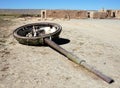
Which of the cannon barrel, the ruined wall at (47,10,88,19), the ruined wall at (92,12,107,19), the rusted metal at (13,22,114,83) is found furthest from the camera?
the ruined wall at (92,12,107,19)

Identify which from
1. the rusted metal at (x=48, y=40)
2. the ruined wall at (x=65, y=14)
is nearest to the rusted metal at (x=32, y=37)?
the rusted metal at (x=48, y=40)

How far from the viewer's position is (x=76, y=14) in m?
37.4

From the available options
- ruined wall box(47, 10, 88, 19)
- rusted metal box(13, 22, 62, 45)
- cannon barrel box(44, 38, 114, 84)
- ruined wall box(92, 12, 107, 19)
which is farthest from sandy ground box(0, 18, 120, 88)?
ruined wall box(92, 12, 107, 19)

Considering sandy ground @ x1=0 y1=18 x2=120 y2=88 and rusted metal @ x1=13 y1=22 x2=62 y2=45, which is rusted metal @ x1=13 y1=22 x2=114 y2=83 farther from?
sandy ground @ x1=0 y1=18 x2=120 y2=88

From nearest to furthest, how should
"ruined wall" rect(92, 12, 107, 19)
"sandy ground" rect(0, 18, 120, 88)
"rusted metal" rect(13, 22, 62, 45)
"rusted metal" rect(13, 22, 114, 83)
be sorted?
1. "sandy ground" rect(0, 18, 120, 88)
2. "rusted metal" rect(13, 22, 114, 83)
3. "rusted metal" rect(13, 22, 62, 45)
4. "ruined wall" rect(92, 12, 107, 19)

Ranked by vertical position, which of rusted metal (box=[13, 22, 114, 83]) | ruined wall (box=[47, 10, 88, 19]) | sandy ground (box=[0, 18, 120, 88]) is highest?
ruined wall (box=[47, 10, 88, 19])

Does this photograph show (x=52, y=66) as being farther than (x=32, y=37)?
No

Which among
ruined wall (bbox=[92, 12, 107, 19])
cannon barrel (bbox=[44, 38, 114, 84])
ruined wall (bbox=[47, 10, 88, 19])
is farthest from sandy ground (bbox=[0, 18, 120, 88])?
ruined wall (bbox=[92, 12, 107, 19])

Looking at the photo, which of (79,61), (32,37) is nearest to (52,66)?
(79,61)

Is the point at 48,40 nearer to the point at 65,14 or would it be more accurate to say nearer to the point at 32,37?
the point at 32,37

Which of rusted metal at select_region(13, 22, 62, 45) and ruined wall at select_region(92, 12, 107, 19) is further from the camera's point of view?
ruined wall at select_region(92, 12, 107, 19)

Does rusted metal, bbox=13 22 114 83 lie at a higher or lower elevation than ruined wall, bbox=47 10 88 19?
lower

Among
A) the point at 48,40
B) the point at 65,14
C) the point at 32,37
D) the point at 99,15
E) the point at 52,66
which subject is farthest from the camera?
the point at 99,15

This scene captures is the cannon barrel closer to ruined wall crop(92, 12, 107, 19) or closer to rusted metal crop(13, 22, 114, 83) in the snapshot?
rusted metal crop(13, 22, 114, 83)
